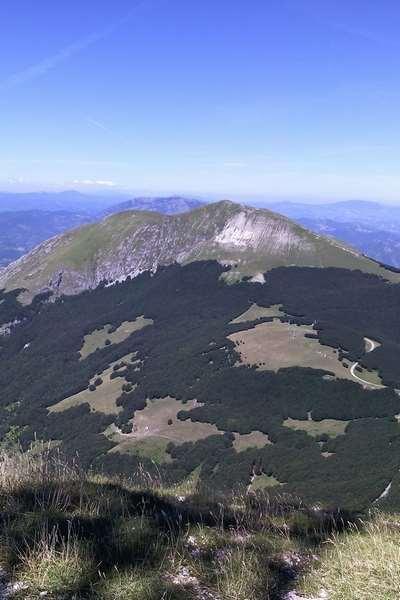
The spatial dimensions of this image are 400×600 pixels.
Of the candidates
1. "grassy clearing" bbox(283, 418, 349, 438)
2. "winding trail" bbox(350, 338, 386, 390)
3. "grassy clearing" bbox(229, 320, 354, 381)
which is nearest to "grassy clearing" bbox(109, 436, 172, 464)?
"grassy clearing" bbox(283, 418, 349, 438)

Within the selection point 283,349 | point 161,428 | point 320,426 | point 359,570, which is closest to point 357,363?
point 283,349

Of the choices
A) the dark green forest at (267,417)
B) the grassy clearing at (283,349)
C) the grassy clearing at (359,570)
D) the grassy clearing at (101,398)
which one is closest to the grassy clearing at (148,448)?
the dark green forest at (267,417)

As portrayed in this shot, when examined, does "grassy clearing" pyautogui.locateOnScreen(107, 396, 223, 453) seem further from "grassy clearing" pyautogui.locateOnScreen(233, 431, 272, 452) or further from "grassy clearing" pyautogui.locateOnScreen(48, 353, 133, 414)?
"grassy clearing" pyautogui.locateOnScreen(48, 353, 133, 414)

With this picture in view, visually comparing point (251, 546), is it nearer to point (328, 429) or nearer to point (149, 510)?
point (149, 510)

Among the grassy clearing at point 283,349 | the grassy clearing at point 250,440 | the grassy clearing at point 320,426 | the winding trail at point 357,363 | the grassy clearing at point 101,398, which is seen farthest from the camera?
the grassy clearing at point 101,398

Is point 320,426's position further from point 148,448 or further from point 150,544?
point 150,544

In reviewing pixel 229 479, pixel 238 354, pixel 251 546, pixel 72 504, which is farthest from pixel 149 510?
pixel 238 354

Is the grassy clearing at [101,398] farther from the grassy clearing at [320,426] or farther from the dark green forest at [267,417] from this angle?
the grassy clearing at [320,426]
